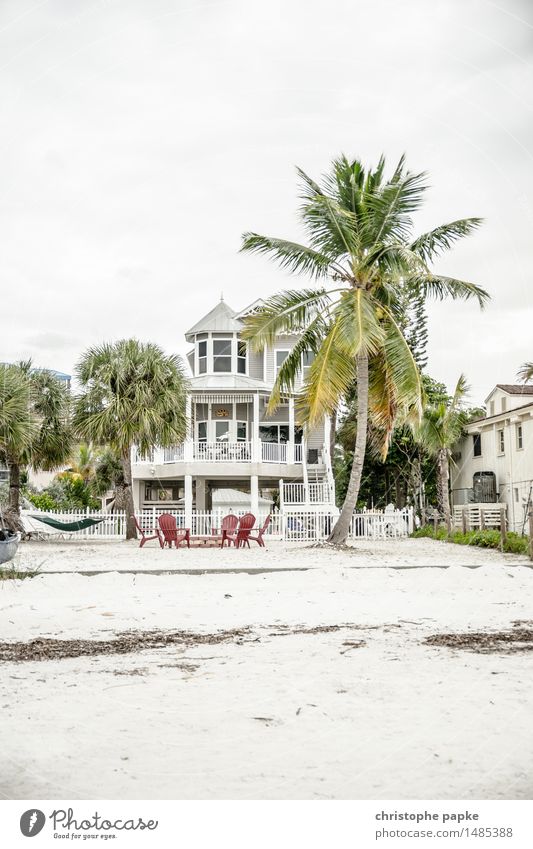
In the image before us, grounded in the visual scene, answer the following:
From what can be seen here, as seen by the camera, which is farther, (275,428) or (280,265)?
(275,428)

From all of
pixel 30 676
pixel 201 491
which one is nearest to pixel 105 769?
pixel 30 676

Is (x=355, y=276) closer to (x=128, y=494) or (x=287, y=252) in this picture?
(x=287, y=252)

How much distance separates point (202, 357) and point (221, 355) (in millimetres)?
808

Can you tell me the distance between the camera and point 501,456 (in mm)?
32250

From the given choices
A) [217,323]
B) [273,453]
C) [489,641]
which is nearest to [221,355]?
[217,323]

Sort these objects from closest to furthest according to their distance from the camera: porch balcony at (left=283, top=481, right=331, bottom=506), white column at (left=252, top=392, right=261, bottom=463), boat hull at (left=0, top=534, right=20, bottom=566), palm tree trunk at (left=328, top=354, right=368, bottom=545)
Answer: boat hull at (left=0, top=534, right=20, bottom=566) < palm tree trunk at (left=328, top=354, right=368, bottom=545) < porch balcony at (left=283, top=481, right=331, bottom=506) < white column at (left=252, top=392, right=261, bottom=463)

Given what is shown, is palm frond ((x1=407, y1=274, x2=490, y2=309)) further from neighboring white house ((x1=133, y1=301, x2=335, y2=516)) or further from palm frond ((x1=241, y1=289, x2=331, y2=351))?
neighboring white house ((x1=133, y1=301, x2=335, y2=516))

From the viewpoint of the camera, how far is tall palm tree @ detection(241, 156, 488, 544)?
52.9 ft

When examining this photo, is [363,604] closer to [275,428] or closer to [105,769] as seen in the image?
[105,769]

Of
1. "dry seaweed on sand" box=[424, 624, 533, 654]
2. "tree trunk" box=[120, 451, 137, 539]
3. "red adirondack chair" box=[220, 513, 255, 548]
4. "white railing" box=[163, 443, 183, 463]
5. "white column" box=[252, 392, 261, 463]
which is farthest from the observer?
"white railing" box=[163, 443, 183, 463]

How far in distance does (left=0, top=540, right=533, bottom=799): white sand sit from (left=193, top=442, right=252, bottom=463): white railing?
→ 1915 centimetres

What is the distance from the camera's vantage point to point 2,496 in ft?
103

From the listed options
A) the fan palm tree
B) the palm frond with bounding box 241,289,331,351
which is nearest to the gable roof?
the fan palm tree

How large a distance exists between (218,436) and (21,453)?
33.8ft
